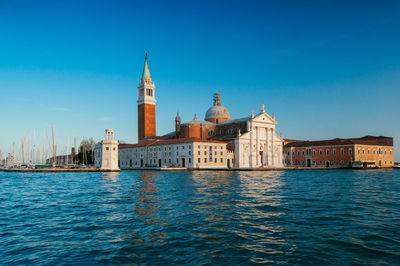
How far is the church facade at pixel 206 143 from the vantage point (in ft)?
174

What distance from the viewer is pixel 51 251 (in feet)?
22.4

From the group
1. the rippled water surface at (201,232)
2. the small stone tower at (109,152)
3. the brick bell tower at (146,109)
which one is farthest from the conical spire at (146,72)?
the rippled water surface at (201,232)

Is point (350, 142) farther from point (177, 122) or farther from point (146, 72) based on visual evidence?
point (146, 72)

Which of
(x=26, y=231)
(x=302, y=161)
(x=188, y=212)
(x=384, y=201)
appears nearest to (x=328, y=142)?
(x=302, y=161)

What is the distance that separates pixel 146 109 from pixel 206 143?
2103 cm

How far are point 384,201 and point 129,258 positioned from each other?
1161 centimetres

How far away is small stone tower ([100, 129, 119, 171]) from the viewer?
4406 cm

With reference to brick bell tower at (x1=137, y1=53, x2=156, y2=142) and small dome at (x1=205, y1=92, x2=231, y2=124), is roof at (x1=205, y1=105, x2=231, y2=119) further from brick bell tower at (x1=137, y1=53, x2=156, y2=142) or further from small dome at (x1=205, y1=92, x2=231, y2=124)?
brick bell tower at (x1=137, y1=53, x2=156, y2=142)

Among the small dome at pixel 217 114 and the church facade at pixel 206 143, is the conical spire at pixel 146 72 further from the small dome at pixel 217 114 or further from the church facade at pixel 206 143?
the small dome at pixel 217 114

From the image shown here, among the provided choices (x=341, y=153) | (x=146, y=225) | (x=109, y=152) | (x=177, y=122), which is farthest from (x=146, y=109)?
Answer: (x=146, y=225)

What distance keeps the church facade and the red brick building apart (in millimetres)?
4640

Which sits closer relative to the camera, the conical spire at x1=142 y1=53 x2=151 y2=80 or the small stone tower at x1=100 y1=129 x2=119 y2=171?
the small stone tower at x1=100 y1=129 x2=119 y2=171

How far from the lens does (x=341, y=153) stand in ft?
186

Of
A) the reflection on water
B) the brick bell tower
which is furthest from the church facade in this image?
the reflection on water
